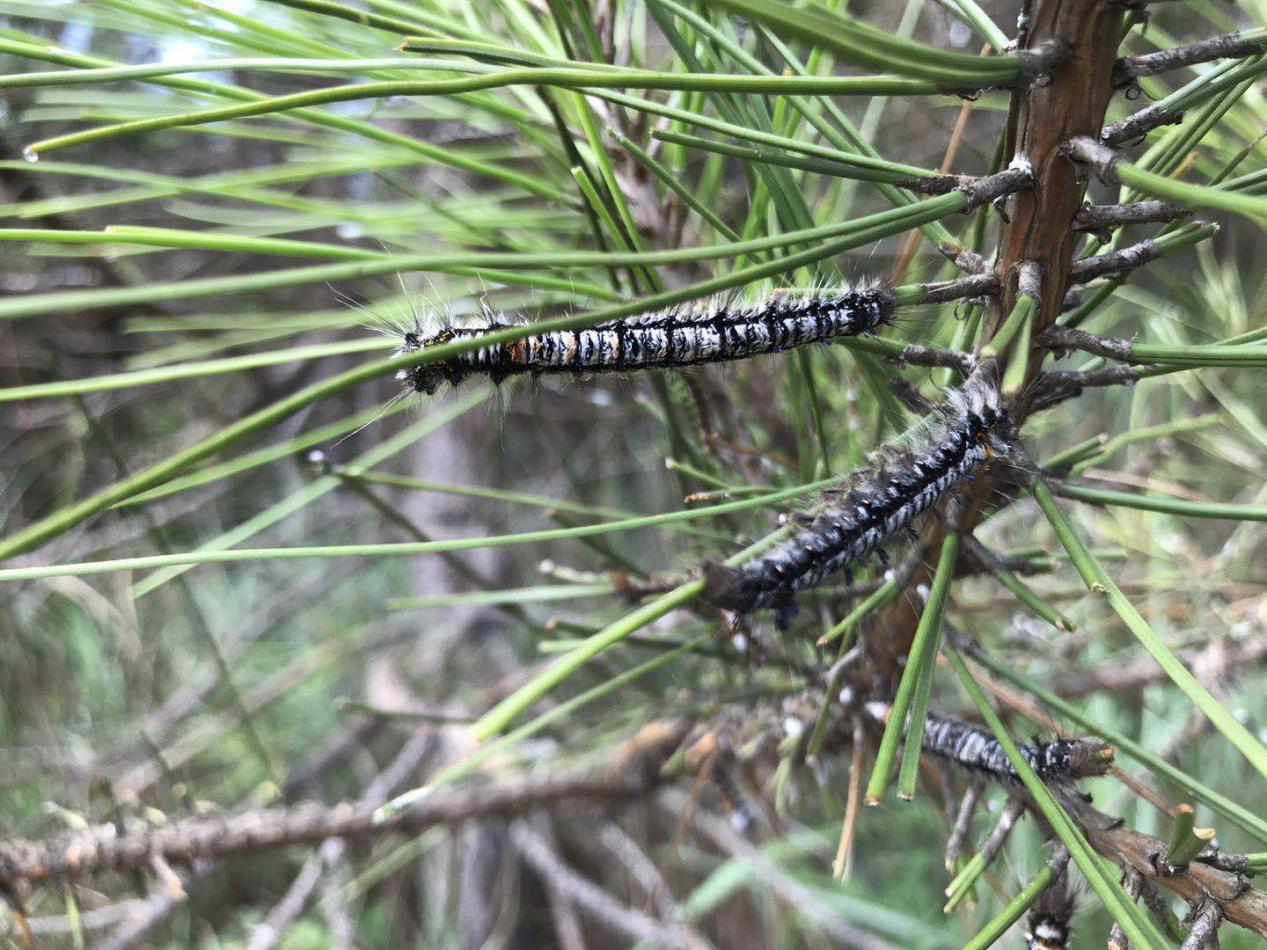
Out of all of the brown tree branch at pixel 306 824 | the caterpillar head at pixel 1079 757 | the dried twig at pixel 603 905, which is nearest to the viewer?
the caterpillar head at pixel 1079 757

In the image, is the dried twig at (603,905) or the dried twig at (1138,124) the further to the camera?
the dried twig at (603,905)

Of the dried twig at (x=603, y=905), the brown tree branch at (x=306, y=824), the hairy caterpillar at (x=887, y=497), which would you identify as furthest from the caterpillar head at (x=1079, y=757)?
the dried twig at (x=603, y=905)

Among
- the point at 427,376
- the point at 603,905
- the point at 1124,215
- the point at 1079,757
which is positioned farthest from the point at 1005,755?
the point at 603,905

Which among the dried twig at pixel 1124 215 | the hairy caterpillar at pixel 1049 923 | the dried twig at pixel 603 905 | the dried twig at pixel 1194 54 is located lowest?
the dried twig at pixel 603 905

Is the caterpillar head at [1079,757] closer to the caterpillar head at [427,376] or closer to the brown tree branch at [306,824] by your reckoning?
the caterpillar head at [427,376]

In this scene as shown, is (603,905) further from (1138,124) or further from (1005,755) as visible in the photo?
(1138,124)

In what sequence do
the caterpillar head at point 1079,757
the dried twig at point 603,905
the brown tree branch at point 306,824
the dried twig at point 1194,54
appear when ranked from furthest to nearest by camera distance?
1. the dried twig at point 603,905
2. the brown tree branch at point 306,824
3. the caterpillar head at point 1079,757
4. the dried twig at point 1194,54
